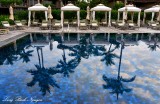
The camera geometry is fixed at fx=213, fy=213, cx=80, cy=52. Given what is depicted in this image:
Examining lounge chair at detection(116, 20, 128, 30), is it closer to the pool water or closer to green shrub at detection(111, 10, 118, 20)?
green shrub at detection(111, 10, 118, 20)

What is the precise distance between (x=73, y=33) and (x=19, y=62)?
10082 mm

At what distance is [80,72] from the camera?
1018 centimetres

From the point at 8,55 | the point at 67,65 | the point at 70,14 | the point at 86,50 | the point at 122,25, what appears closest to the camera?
the point at 67,65

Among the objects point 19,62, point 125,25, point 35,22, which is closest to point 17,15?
point 35,22


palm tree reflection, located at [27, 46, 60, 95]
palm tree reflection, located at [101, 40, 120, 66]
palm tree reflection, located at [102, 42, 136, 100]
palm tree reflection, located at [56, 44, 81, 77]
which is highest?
palm tree reflection, located at [101, 40, 120, 66]

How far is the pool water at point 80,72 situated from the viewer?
7480 millimetres

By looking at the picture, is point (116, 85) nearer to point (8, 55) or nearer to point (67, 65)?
point (67, 65)

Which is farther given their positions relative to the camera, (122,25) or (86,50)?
(122,25)

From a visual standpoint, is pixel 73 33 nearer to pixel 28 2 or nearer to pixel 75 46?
pixel 75 46

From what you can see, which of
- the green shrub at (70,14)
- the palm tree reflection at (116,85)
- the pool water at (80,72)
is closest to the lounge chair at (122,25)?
the pool water at (80,72)

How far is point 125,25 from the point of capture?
24375mm

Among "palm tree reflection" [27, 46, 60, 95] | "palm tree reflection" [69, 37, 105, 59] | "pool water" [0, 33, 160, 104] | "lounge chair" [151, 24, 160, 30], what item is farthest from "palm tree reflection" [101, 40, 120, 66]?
"lounge chair" [151, 24, 160, 30]

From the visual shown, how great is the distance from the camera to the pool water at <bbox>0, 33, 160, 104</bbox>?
748cm

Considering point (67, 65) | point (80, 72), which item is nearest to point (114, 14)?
point (67, 65)
